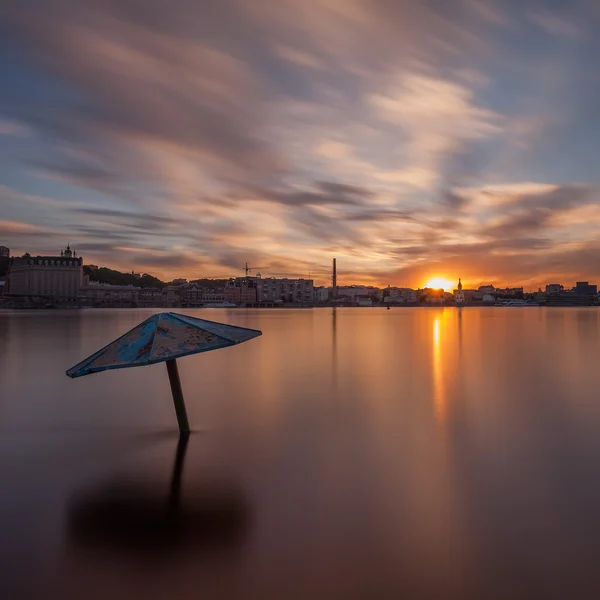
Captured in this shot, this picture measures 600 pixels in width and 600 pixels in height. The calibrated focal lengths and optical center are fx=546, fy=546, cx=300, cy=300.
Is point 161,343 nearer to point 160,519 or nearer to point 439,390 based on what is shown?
point 160,519

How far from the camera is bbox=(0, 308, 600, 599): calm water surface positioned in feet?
19.5

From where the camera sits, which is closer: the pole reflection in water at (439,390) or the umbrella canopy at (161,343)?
the umbrella canopy at (161,343)

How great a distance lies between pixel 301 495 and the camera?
28.1ft

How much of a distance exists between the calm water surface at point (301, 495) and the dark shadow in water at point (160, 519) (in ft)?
0.12

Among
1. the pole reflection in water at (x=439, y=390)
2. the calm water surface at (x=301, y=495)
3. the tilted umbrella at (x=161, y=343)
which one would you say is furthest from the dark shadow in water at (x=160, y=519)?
the pole reflection in water at (x=439, y=390)

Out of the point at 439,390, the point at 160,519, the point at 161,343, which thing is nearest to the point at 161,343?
the point at 161,343

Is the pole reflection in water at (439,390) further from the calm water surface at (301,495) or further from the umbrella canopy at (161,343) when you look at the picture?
the umbrella canopy at (161,343)

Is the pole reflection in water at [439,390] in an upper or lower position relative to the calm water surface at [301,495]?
lower

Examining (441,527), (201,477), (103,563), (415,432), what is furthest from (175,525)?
(415,432)

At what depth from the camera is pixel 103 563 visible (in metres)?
6.28

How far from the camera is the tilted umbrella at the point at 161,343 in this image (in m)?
9.74

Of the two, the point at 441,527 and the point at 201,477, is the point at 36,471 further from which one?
the point at 441,527

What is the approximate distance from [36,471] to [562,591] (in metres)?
8.50

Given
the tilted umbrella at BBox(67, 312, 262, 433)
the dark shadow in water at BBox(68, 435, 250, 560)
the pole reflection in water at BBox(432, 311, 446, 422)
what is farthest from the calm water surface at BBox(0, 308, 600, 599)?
the tilted umbrella at BBox(67, 312, 262, 433)
